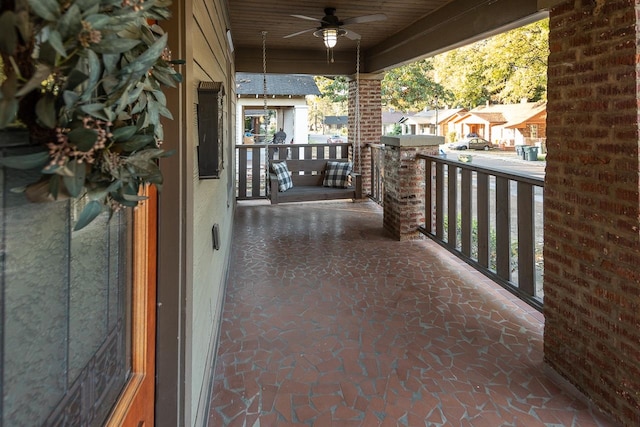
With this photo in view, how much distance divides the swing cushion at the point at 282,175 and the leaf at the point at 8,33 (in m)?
A: 6.43

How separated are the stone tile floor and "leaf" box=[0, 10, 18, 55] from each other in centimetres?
179

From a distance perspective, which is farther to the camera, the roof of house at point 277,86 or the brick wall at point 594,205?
the roof of house at point 277,86

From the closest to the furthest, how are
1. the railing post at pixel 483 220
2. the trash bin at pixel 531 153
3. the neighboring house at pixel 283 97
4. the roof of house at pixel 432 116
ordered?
1. the railing post at pixel 483 220
2. the neighboring house at pixel 283 97
3. the trash bin at pixel 531 153
4. the roof of house at pixel 432 116

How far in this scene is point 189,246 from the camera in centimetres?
141

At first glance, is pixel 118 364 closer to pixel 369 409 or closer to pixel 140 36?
pixel 140 36

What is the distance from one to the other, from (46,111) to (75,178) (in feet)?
0.31

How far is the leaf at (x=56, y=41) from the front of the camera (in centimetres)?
50

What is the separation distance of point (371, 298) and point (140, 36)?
2.80m

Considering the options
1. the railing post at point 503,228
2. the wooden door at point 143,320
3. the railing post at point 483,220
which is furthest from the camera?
the railing post at point 483,220

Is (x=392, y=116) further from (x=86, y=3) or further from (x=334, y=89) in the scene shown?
(x=86, y=3)

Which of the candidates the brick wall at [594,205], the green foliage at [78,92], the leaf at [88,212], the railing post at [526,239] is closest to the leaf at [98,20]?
the green foliage at [78,92]

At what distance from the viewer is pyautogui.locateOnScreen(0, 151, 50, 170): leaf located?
518 millimetres

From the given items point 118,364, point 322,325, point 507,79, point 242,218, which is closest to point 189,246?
point 118,364

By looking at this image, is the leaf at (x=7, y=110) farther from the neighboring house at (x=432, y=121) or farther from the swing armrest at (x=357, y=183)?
the neighboring house at (x=432, y=121)
